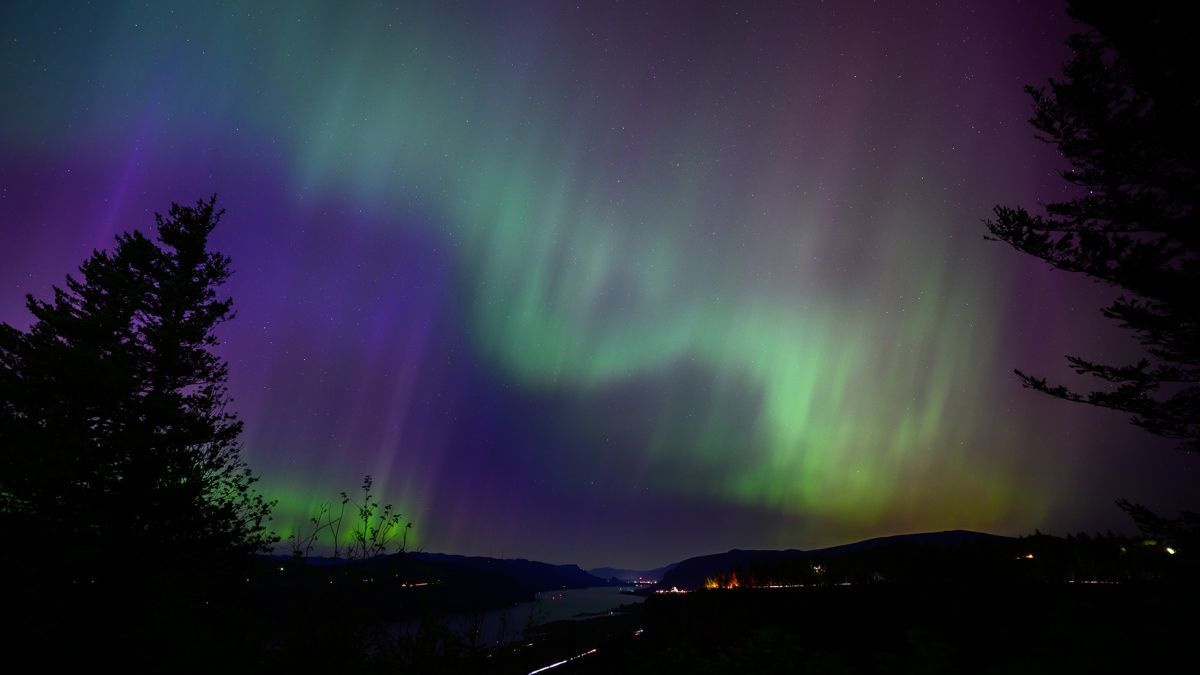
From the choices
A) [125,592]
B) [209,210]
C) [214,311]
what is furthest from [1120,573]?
[209,210]

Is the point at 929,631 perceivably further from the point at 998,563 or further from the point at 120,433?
the point at 120,433

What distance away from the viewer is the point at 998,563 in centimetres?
1314

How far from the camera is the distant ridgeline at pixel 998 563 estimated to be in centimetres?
1111

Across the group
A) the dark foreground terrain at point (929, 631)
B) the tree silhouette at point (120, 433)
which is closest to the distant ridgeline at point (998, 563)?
the dark foreground terrain at point (929, 631)

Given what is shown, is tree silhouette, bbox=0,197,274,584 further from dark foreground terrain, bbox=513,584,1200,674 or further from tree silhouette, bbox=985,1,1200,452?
tree silhouette, bbox=985,1,1200,452

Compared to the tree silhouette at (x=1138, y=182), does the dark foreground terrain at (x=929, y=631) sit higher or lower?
lower

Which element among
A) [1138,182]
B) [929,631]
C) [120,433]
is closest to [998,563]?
[929,631]

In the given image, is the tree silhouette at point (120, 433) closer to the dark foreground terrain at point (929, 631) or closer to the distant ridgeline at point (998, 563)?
the dark foreground terrain at point (929, 631)

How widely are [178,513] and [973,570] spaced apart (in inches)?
1023

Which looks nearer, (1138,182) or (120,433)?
(1138,182)

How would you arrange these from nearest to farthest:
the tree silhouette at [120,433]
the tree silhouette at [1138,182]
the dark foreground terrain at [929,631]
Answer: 1. the dark foreground terrain at [929,631]
2. the tree silhouette at [1138,182]
3. the tree silhouette at [120,433]

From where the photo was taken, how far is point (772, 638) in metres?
6.41

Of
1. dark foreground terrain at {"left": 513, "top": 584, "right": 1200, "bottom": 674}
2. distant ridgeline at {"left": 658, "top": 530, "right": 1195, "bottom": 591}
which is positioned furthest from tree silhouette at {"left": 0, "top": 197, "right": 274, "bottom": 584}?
distant ridgeline at {"left": 658, "top": 530, "right": 1195, "bottom": 591}

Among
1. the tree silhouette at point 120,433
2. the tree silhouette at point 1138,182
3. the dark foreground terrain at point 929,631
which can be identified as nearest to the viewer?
the dark foreground terrain at point 929,631
